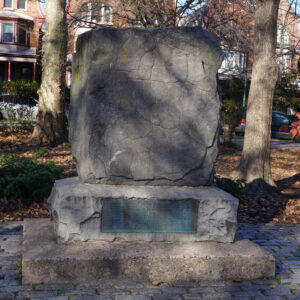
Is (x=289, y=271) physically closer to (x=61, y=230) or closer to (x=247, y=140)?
(x=61, y=230)

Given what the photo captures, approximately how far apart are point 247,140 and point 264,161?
518 mm

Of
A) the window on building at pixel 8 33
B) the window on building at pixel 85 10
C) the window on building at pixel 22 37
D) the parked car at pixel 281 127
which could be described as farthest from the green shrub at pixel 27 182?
the window on building at pixel 22 37

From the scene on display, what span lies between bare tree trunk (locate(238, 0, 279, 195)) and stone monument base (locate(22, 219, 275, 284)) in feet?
13.9

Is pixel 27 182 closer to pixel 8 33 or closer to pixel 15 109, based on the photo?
pixel 15 109

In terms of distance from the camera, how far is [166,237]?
4.14 m

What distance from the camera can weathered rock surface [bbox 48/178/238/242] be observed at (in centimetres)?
399

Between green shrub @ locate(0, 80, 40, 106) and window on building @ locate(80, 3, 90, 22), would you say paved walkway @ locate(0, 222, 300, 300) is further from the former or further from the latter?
window on building @ locate(80, 3, 90, 22)

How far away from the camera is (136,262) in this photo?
3.74m

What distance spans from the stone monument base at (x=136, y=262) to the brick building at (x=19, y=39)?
96.2ft

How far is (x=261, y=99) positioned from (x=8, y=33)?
93.9ft

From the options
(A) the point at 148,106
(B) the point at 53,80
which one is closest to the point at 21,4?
(B) the point at 53,80

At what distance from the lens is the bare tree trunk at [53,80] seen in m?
12.4

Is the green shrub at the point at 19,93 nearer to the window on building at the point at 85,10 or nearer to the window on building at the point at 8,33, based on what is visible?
the window on building at the point at 85,10

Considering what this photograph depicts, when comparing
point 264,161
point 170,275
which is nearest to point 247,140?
point 264,161
